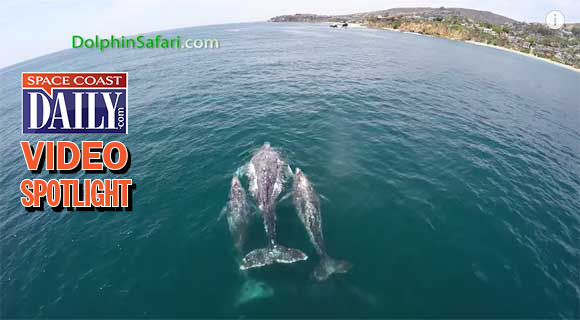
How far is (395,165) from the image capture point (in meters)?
27.8

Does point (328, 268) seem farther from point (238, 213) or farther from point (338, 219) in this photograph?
point (238, 213)

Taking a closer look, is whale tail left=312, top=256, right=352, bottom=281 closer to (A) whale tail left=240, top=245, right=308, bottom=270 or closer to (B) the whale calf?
(A) whale tail left=240, top=245, right=308, bottom=270

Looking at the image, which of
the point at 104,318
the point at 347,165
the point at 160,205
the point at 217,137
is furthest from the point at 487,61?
the point at 104,318

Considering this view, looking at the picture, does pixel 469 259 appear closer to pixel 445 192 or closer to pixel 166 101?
pixel 445 192

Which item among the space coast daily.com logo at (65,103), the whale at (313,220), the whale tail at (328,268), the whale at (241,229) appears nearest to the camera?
the whale at (241,229)

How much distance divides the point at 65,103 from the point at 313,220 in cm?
4712

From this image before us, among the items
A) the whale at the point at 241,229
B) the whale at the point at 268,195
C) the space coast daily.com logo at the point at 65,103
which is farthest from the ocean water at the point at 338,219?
the space coast daily.com logo at the point at 65,103

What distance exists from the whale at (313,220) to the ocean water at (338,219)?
63 centimetres

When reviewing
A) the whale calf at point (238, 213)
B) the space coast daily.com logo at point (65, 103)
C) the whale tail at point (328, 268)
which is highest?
the space coast daily.com logo at point (65, 103)

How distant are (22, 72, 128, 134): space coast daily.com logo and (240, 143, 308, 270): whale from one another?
25499 mm

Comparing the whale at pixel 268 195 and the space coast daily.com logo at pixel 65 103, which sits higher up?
the space coast daily.com logo at pixel 65 103

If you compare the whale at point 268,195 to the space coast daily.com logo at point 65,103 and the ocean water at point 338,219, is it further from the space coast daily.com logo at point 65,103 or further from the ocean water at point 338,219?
the space coast daily.com logo at point 65,103

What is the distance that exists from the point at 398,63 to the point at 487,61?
39.8m

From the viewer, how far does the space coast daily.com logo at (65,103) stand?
131 ft
